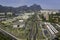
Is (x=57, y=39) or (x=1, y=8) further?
(x=1, y=8)

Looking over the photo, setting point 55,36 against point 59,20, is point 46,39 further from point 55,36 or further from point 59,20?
point 59,20

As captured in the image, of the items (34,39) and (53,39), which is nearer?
(53,39)

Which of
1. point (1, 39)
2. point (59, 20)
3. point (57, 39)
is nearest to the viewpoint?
point (1, 39)

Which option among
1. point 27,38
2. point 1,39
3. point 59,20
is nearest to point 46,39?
point 27,38

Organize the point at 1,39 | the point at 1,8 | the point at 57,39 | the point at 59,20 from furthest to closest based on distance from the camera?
1. the point at 1,8
2. the point at 59,20
3. the point at 57,39
4. the point at 1,39

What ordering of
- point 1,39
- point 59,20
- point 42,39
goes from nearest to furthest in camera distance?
point 1,39
point 42,39
point 59,20

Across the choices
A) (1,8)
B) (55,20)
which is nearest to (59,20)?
(55,20)

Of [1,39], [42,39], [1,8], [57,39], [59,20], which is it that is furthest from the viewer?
[1,8]

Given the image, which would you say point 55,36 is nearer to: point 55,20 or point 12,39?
point 12,39
